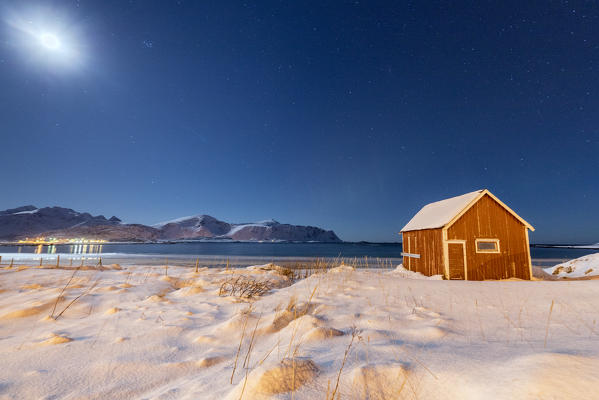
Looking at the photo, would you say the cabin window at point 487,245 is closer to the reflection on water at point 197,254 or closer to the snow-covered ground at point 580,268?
the snow-covered ground at point 580,268

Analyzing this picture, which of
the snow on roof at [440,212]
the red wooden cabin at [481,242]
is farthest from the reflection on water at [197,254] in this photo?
the red wooden cabin at [481,242]

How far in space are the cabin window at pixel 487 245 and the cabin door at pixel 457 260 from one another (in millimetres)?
973

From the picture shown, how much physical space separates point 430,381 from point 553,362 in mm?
813

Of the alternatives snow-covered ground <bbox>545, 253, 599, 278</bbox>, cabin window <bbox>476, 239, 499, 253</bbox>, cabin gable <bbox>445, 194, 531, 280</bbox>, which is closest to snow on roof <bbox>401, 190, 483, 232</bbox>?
cabin gable <bbox>445, 194, 531, 280</bbox>

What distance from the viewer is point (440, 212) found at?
16781mm

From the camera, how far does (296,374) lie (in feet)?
7.23

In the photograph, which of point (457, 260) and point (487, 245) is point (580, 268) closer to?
point (487, 245)

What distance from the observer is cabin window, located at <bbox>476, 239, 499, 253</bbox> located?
1434cm

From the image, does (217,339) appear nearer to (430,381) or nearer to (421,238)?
Answer: (430,381)

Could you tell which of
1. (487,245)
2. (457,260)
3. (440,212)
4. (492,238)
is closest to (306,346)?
(457,260)

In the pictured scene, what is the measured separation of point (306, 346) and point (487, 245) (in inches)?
599

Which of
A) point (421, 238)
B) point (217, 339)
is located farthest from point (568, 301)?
point (421, 238)

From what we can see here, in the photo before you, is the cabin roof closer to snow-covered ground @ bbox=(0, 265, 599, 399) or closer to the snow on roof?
the snow on roof

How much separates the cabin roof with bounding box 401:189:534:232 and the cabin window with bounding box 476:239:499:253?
187 cm
